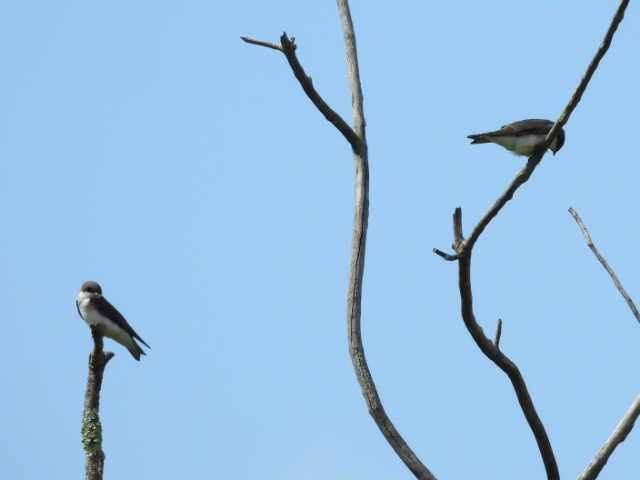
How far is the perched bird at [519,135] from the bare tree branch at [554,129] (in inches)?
128

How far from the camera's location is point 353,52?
33.2 feet

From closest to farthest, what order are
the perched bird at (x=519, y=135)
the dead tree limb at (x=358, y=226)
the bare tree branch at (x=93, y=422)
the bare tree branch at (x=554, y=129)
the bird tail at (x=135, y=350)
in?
the bare tree branch at (x=554, y=129), the bare tree branch at (x=93, y=422), the dead tree limb at (x=358, y=226), the perched bird at (x=519, y=135), the bird tail at (x=135, y=350)

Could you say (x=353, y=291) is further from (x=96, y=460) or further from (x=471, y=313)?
(x=96, y=460)

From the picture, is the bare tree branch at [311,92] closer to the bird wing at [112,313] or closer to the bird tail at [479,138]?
the bird tail at [479,138]

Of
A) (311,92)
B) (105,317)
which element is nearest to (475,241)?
(311,92)

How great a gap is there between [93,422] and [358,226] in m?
2.39

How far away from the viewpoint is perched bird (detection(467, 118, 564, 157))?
11.8 metres

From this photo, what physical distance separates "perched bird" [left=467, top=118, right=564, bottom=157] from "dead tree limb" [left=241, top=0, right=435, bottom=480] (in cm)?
233

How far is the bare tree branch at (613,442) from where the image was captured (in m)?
8.55

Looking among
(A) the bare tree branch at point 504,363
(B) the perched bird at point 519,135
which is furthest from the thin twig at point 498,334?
(B) the perched bird at point 519,135

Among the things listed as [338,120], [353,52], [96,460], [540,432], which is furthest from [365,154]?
[96,460]

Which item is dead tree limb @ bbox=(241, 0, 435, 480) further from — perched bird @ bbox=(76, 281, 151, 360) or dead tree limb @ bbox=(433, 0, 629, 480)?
perched bird @ bbox=(76, 281, 151, 360)

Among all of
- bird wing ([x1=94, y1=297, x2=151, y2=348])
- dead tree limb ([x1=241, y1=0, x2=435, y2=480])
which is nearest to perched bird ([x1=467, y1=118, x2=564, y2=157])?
dead tree limb ([x1=241, y1=0, x2=435, y2=480])

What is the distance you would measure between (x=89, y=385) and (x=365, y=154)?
2.71 m
